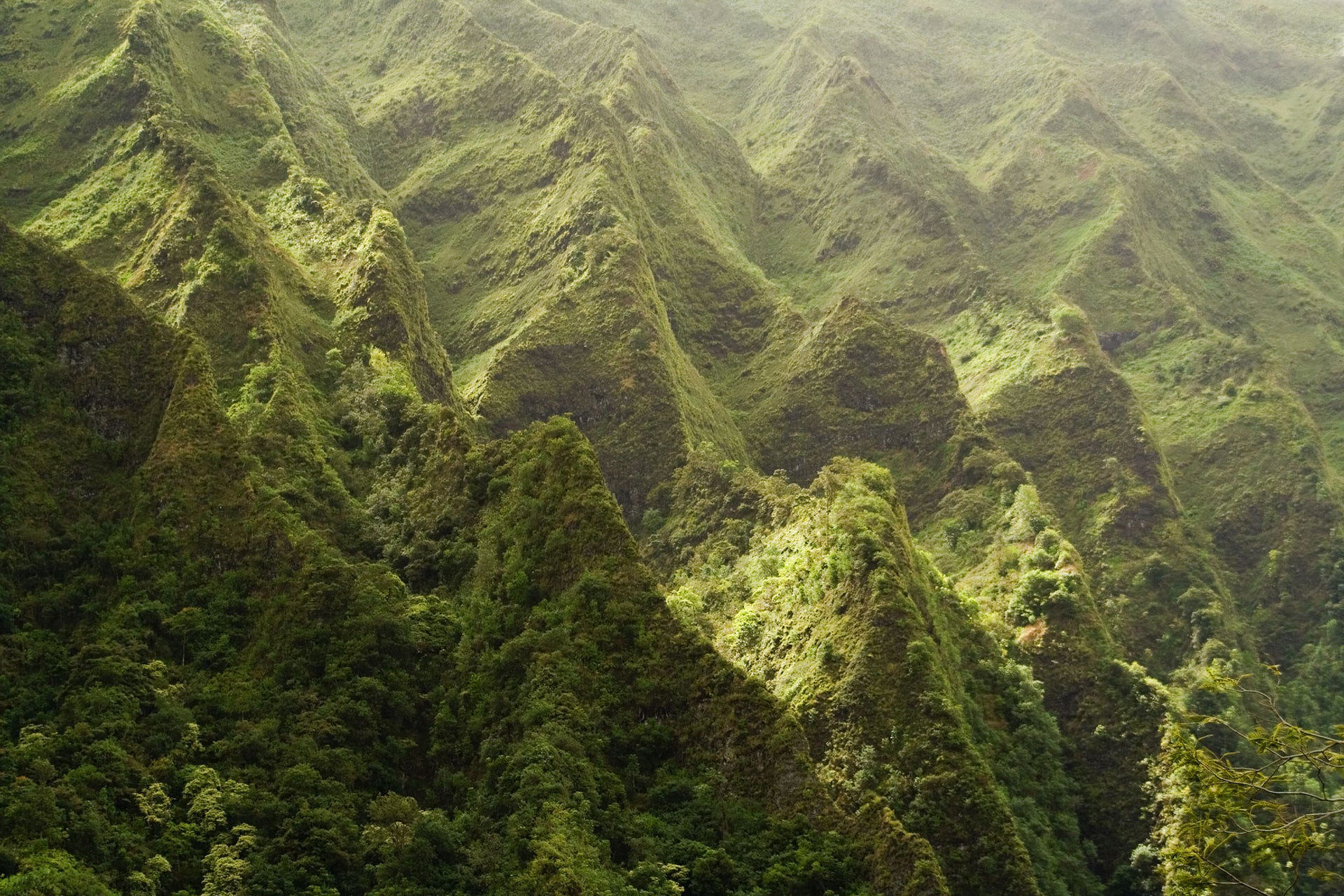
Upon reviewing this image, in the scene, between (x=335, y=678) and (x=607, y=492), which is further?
(x=607, y=492)

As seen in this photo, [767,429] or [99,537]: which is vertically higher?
[767,429]

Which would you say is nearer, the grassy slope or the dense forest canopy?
the grassy slope

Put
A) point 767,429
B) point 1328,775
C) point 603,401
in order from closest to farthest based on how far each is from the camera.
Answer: point 1328,775 < point 603,401 < point 767,429

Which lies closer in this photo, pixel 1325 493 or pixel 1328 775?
pixel 1328 775

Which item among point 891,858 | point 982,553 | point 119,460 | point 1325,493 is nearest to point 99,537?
point 119,460

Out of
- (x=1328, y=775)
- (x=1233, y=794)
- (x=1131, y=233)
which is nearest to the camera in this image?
(x=1233, y=794)

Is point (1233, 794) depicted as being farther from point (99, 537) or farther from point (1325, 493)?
point (1325, 493)

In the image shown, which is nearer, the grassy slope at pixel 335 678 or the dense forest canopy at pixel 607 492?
the grassy slope at pixel 335 678

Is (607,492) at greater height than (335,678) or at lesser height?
greater
